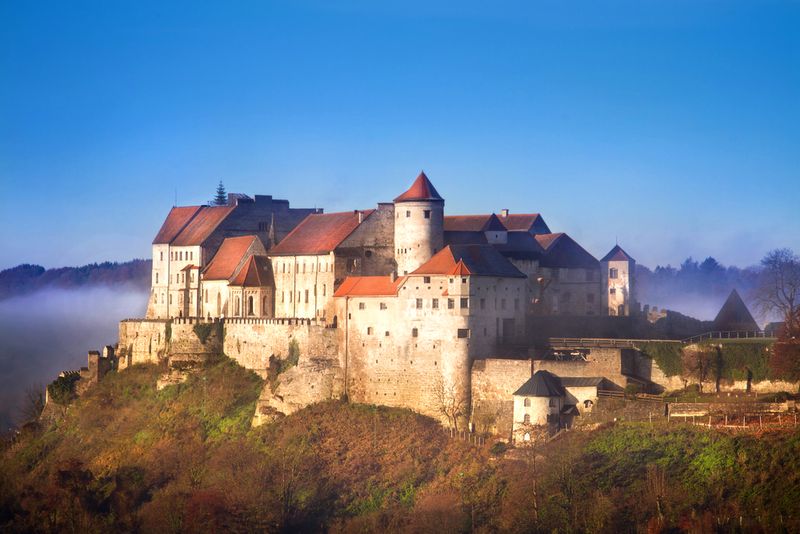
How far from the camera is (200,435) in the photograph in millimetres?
79312

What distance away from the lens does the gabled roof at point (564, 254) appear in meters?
82.9

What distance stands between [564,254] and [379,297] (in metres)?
13.9

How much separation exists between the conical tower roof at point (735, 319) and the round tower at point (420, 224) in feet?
50.8

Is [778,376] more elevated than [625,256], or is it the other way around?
[625,256]

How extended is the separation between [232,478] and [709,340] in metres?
24.2

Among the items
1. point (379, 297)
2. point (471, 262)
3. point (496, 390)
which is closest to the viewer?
point (496, 390)

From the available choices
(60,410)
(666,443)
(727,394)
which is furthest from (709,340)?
(60,410)

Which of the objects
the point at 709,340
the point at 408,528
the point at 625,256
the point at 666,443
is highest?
the point at 625,256

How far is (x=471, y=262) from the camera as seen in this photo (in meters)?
72.1

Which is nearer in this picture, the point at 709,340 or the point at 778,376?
A: the point at 778,376

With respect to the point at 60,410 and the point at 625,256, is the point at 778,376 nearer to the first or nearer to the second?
the point at 625,256

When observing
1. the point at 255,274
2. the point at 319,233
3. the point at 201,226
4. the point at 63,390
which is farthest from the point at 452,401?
the point at 63,390

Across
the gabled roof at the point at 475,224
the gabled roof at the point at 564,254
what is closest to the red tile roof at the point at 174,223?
the gabled roof at the point at 475,224

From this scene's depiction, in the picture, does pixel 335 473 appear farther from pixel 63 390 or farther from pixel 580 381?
pixel 63 390
